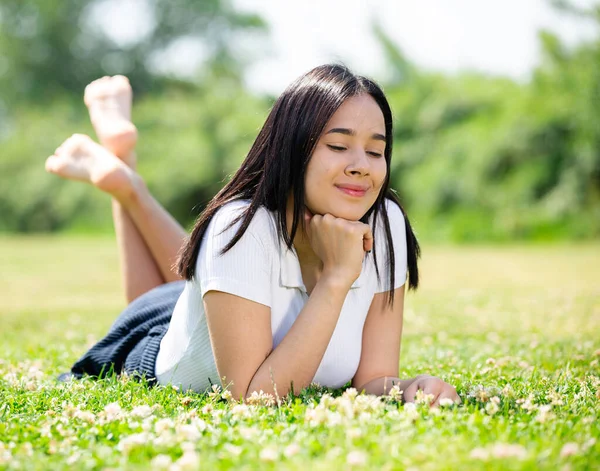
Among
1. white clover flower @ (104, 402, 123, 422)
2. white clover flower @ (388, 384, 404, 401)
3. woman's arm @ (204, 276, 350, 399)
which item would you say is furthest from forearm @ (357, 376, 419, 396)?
white clover flower @ (104, 402, 123, 422)

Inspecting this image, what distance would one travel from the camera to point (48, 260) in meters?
14.5

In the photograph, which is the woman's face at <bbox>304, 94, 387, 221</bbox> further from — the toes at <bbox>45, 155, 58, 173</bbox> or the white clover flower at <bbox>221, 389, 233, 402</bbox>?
the toes at <bbox>45, 155, 58, 173</bbox>

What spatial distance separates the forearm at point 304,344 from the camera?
2.72m

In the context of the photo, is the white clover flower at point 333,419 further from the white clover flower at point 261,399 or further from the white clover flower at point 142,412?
the white clover flower at point 142,412

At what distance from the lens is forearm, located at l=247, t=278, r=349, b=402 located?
2.72 metres

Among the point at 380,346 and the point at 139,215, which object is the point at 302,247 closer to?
the point at 380,346

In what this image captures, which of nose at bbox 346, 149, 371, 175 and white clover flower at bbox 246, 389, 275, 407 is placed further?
nose at bbox 346, 149, 371, 175

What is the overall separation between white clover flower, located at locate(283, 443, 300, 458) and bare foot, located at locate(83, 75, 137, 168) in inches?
128

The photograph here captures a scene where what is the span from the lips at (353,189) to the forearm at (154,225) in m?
1.89

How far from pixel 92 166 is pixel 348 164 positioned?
99.1 inches

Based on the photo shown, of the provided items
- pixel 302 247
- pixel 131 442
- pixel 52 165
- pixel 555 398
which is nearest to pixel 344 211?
pixel 302 247

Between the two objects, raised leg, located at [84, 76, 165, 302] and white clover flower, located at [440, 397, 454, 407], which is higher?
raised leg, located at [84, 76, 165, 302]

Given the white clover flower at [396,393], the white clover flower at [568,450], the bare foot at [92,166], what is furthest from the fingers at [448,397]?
the bare foot at [92,166]

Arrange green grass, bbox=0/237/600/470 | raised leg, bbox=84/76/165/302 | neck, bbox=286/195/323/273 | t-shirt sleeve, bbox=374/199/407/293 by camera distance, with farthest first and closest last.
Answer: raised leg, bbox=84/76/165/302 < t-shirt sleeve, bbox=374/199/407/293 < neck, bbox=286/195/323/273 < green grass, bbox=0/237/600/470
